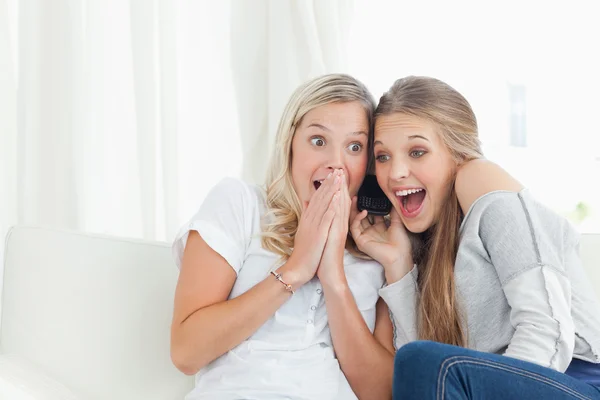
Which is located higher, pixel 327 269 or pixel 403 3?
pixel 403 3

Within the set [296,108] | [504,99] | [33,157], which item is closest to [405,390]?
[296,108]

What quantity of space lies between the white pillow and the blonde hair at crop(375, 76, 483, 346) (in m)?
0.75

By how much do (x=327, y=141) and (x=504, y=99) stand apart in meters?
1.61

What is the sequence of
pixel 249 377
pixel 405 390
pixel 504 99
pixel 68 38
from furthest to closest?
pixel 504 99
pixel 68 38
pixel 249 377
pixel 405 390

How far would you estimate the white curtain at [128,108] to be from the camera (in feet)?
7.64

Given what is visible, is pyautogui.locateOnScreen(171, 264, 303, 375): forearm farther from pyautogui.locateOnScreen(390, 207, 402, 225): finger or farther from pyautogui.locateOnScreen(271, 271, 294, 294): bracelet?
pyautogui.locateOnScreen(390, 207, 402, 225): finger

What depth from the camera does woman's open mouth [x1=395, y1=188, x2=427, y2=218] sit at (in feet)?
4.93

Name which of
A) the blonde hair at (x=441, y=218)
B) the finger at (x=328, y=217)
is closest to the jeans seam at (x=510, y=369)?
the blonde hair at (x=441, y=218)

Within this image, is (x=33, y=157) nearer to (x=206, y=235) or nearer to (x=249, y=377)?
(x=206, y=235)

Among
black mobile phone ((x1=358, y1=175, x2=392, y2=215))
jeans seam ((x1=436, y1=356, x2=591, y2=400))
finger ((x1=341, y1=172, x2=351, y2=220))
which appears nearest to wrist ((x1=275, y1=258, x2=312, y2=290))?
finger ((x1=341, y1=172, x2=351, y2=220))

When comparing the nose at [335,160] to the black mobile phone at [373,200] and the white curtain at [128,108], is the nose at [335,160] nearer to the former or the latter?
the black mobile phone at [373,200]

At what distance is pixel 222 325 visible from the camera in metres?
1.31

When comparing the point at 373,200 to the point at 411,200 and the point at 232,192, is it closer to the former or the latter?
the point at 411,200

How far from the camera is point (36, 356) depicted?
156 centimetres
